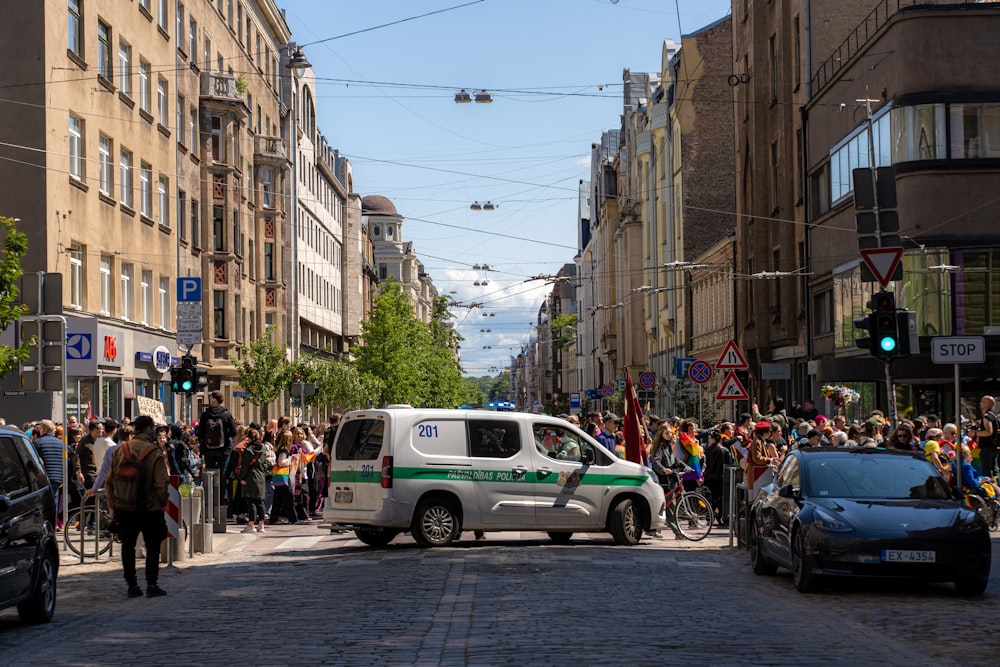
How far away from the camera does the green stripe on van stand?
19.9 metres

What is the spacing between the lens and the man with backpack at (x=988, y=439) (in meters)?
23.4

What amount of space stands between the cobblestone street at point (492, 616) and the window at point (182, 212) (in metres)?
29.0

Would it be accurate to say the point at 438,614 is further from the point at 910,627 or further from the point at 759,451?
the point at 759,451

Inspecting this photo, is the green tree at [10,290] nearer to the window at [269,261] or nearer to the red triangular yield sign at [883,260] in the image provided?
the red triangular yield sign at [883,260]

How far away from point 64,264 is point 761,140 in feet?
85.4

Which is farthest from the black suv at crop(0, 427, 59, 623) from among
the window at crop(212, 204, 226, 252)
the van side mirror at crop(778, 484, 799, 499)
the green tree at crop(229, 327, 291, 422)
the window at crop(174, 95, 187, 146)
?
the green tree at crop(229, 327, 291, 422)

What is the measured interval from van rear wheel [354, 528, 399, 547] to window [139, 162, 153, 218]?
22.0 m

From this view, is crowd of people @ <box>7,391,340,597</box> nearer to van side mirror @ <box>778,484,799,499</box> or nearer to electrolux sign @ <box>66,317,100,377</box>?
electrolux sign @ <box>66,317,100,377</box>

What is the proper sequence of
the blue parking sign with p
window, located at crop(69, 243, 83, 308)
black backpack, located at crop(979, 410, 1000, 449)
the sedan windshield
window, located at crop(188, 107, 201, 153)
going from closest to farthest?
the sedan windshield
black backpack, located at crop(979, 410, 1000, 449)
window, located at crop(69, 243, 83, 308)
the blue parking sign with p
window, located at crop(188, 107, 201, 153)

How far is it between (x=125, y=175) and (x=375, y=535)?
68.8 ft

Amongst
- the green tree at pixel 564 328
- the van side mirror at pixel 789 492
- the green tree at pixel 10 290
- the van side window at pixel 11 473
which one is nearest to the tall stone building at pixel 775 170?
the green tree at pixel 10 290

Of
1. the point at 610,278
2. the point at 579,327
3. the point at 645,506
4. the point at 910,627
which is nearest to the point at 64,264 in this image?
the point at 645,506

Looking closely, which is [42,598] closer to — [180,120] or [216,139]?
[180,120]

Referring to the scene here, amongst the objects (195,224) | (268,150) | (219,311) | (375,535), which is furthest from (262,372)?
(375,535)
